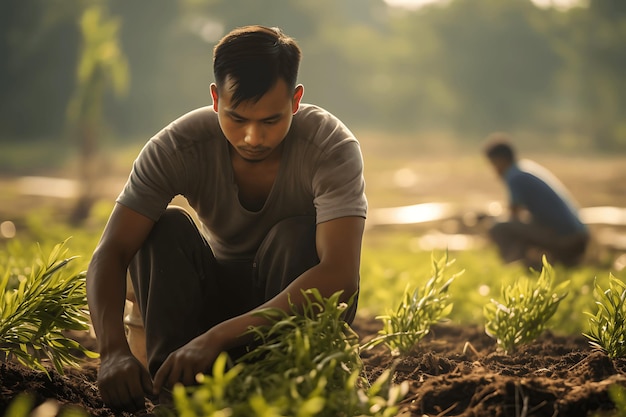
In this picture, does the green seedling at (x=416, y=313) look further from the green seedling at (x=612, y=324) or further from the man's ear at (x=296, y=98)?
the man's ear at (x=296, y=98)

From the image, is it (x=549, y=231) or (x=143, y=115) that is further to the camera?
(x=143, y=115)

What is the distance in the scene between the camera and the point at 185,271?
268cm

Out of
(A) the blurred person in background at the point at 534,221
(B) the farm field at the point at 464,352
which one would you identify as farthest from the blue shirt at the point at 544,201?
(B) the farm field at the point at 464,352

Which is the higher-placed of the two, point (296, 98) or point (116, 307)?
point (296, 98)

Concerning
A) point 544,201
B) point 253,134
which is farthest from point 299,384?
point 544,201

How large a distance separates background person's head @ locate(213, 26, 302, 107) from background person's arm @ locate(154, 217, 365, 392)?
48 cm

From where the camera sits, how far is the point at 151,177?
8.95ft

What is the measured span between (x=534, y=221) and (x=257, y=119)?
5.51 m

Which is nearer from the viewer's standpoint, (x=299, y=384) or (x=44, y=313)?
(x=299, y=384)

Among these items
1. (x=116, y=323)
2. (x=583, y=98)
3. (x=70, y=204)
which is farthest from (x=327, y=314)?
(x=583, y=98)

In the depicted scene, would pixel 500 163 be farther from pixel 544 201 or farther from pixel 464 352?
pixel 464 352

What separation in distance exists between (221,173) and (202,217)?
0.79 feet

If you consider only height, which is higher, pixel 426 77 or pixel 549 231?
pixel 426 77

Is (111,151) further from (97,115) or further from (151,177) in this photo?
(151,177)
